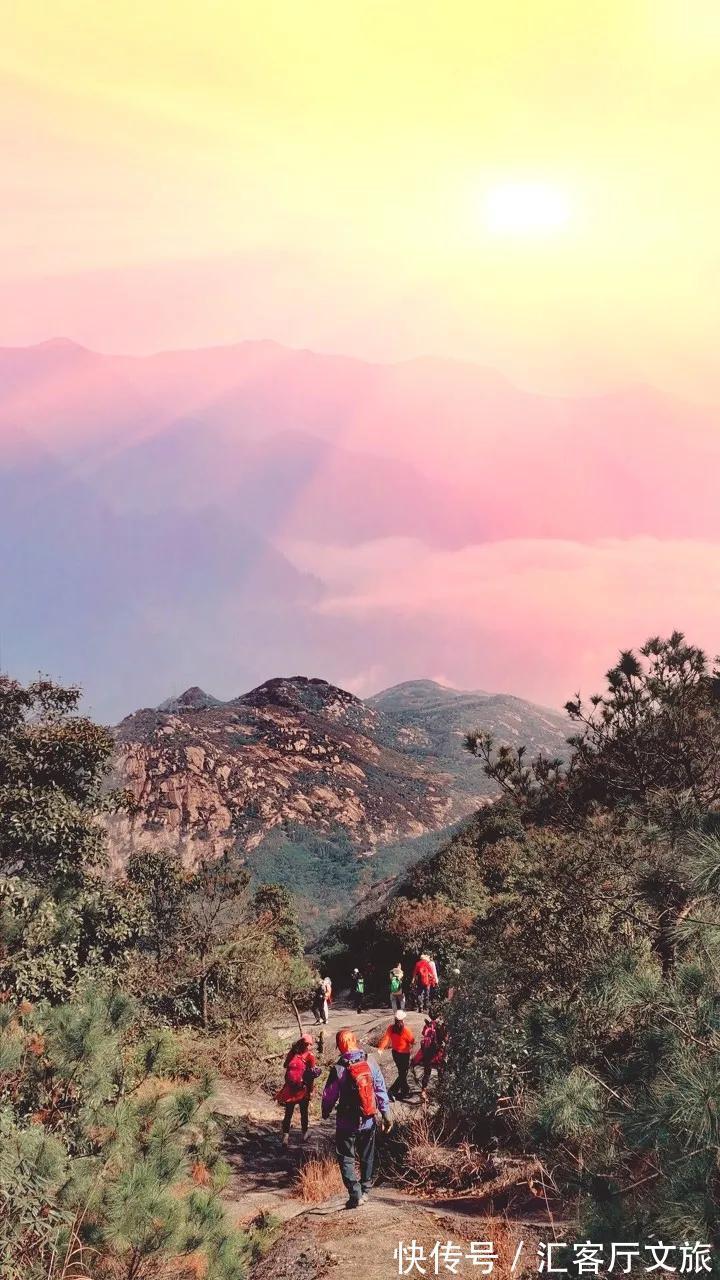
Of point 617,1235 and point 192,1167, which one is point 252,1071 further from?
point 617,1235

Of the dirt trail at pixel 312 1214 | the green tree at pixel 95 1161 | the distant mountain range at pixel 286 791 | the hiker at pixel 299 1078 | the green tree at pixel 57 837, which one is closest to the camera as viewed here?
the green tree at pixel 95 1161

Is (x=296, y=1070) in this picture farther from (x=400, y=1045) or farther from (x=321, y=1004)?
(x=321, y=1004)

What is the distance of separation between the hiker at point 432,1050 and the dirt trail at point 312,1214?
0.38 meters

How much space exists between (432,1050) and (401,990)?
1281cm

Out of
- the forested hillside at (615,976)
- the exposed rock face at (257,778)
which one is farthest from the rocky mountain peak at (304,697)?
the forested hillside at (615,976)

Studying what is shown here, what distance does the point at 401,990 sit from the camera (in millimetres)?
24375

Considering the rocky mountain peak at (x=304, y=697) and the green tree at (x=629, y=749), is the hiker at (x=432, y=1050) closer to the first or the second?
the green tree at (x=629, y=749)

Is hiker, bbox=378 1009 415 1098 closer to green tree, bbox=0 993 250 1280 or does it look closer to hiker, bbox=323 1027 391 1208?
hiker, bbox=323 1027 391 1208

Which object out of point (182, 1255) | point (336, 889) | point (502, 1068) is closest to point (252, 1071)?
point (502, 1068)

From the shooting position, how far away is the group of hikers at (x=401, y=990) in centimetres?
1981

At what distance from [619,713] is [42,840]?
798 centimetres

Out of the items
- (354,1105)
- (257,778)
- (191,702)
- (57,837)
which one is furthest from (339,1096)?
(191,702)

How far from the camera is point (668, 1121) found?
14.1ft

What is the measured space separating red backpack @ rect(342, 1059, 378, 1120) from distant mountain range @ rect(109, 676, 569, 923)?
83.2 metres
